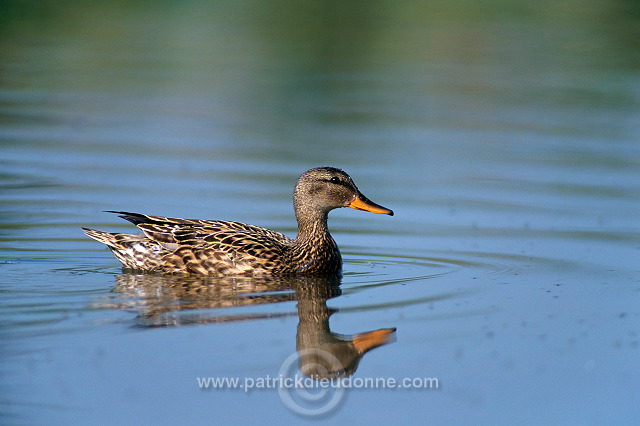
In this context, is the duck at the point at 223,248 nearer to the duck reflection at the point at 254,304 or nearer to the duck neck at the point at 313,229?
the duck neck at the point at 313,229

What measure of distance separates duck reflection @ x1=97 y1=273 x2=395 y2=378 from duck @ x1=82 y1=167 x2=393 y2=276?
0.11m

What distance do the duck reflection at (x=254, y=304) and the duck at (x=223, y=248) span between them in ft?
0.37

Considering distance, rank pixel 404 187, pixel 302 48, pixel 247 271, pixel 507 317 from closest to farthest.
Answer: pixel 507 317
pixel 247 271
pixel 404 187
pixel 302 48

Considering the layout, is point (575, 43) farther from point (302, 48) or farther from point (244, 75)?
point (244, 75)

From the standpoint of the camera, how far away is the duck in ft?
29.8

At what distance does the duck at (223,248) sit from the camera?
29.8 feet

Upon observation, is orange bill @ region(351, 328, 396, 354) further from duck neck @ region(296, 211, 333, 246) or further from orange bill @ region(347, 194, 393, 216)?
orange bill @ region(347, 194, 393, 216)

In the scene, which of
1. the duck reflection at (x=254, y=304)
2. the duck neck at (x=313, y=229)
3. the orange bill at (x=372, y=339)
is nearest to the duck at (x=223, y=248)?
the duck neck at (x=313, y=229)

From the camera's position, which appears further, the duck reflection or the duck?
the duck

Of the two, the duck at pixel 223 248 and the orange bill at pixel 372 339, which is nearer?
the orange bill at pixel 372 339

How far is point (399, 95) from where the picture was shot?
18188 mm

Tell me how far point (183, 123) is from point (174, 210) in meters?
4.66

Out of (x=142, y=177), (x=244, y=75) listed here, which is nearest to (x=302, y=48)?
(x=244, y=75)

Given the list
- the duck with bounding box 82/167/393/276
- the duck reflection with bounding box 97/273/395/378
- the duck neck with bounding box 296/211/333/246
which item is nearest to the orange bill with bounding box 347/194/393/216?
the duck with bounding box 82/167/393/276
